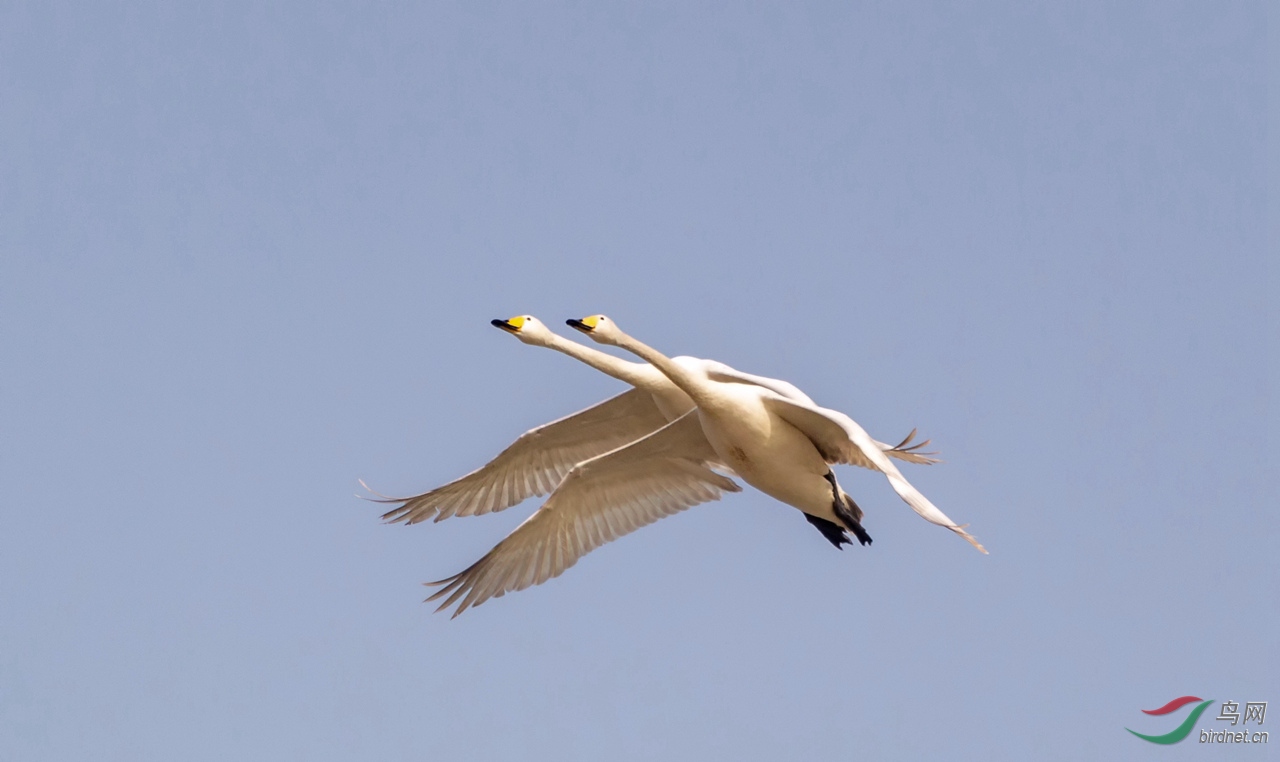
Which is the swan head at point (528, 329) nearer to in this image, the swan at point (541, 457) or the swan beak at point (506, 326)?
A: the swan beak at point (506, 326)

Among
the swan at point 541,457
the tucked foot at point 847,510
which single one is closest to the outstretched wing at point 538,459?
the swan at point 541,457

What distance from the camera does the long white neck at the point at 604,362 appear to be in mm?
21516

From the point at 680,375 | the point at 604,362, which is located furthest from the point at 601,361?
the point at 680,375

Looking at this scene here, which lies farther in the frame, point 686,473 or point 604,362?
point 686,473

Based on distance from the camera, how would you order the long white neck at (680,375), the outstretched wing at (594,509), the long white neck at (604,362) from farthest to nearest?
the outstretched wing at (594,509), the long white neck at (604,362), the long white neck at (680,375)

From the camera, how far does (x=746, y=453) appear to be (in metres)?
21.1

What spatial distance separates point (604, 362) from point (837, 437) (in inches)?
119

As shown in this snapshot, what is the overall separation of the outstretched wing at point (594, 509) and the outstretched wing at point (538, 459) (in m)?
1.42

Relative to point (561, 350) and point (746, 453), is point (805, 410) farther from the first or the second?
point (561, 350)

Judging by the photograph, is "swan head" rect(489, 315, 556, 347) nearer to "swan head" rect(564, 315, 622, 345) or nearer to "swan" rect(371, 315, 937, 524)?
"swan head" rect(564, 315, 622, 345)

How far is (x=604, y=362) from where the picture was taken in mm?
21953

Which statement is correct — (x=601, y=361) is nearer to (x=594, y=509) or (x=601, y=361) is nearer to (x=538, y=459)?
(x=594, y=509)

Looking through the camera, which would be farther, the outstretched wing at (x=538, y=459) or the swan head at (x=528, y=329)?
the outstretched wing at (x=538, y=459)

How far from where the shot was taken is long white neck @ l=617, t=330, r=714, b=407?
20.8 m
